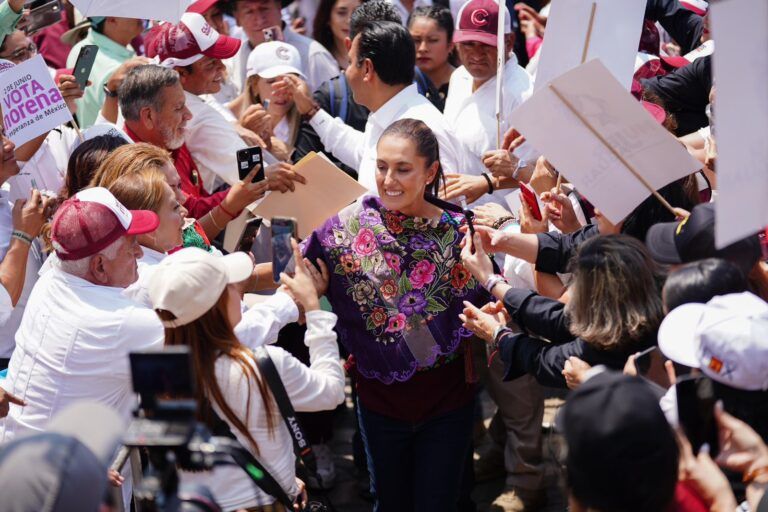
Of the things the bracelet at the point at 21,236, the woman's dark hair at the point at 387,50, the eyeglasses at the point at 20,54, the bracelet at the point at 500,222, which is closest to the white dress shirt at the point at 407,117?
the woman's dark hair at the point at 387,50

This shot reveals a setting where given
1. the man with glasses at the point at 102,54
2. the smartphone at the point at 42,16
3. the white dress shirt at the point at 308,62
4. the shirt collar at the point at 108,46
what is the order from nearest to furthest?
1. the smartphone at the point at 42,16
2. the man with glasses at the point at 102,54
3. the shirt collar at the point at 108,46
4. the white dress shirt at the point at 308,62

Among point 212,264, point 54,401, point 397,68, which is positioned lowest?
point 54,401

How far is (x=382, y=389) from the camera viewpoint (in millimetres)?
4355

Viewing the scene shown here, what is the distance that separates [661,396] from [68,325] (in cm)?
205

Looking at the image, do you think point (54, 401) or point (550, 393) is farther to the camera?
point (550, 393)

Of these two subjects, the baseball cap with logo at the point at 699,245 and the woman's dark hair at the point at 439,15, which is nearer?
the baseball cap with logo at the point at 699,245

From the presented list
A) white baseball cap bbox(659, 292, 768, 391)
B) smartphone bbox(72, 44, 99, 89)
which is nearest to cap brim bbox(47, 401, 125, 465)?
white baseball cap bbox(659, 292, 768, 391)

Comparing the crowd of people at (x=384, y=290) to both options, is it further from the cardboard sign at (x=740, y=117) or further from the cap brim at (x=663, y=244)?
the cardboard sign at (x=740, y=117)

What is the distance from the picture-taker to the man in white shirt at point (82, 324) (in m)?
3.48

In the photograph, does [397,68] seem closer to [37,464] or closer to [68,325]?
[68,325]

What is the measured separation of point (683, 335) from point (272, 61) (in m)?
3.81

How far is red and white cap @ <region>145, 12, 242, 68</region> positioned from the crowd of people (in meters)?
0.02

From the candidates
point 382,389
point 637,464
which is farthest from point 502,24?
point 637,464

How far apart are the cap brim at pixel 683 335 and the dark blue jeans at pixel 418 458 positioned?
1504 mm
